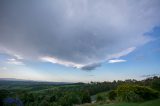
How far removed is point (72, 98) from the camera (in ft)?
120

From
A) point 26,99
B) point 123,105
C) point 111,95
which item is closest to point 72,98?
point 26,99

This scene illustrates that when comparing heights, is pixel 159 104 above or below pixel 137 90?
below

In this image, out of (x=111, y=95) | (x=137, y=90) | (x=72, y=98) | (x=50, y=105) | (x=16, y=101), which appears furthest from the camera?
(x=72, y=98)

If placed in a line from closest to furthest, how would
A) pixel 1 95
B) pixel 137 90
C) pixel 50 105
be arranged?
pixel 1 95
pixel 137 90
pixel 50 105

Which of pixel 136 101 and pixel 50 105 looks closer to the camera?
pixel 136 101

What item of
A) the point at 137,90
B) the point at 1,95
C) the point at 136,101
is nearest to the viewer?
the point at 1,95

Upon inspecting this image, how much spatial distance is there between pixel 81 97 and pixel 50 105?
20.6ft

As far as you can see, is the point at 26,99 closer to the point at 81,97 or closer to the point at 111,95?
the point at 81,97

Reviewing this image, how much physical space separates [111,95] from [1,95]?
1230 centimetres

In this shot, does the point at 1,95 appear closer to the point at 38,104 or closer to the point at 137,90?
the point at 137,90

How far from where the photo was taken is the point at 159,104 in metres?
13.1

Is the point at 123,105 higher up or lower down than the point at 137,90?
lower down

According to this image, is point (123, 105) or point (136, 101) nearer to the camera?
point (123, 105)

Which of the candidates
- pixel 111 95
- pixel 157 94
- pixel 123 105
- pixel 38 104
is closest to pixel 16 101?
pixel 123 105
